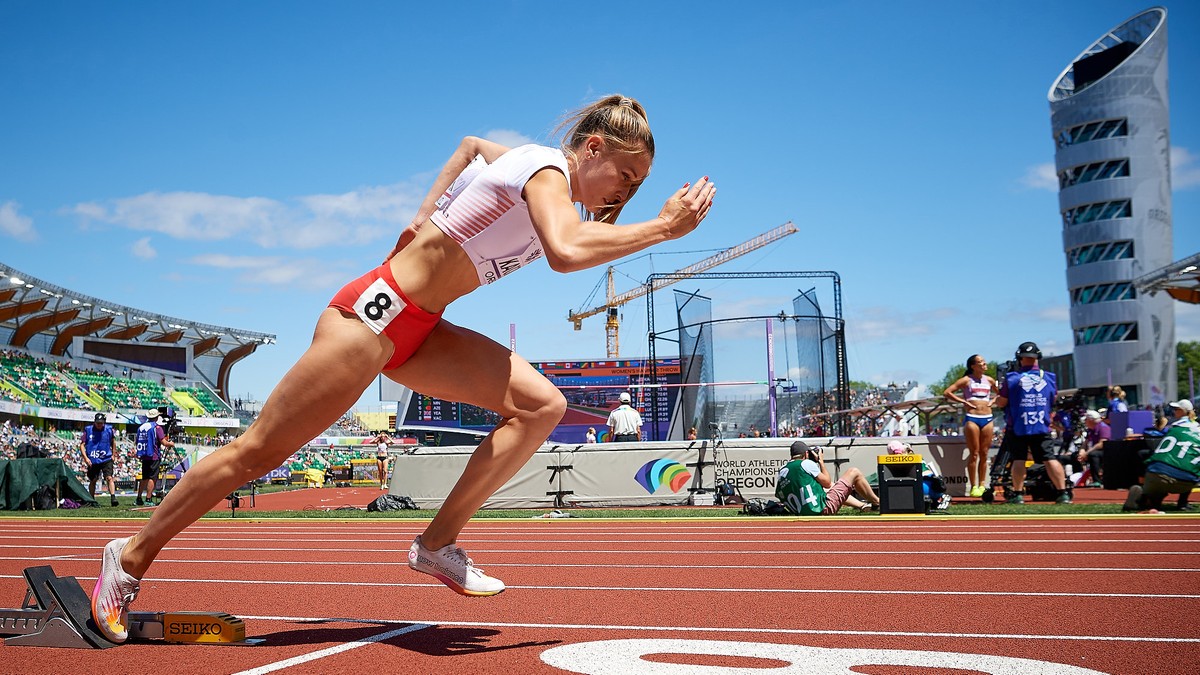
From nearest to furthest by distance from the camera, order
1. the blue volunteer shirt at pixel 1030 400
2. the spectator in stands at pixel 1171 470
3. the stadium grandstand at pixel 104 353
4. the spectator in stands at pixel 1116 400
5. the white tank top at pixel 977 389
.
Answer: the spectator in stands at pixel 1171 470 → the blue volunteer shirt at pixel 1030 400 → the white tank top at pixel 977 389 → the spectator in stands at pixel 1116 400 → the stadium grandstand at pixel 104 353

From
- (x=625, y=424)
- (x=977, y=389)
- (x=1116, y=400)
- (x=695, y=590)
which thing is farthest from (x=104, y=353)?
(x=695, y=590)

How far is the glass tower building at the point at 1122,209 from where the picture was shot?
58719 millimetres

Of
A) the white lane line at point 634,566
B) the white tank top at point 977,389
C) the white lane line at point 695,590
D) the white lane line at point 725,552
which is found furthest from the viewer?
the white tank top at point 977,389

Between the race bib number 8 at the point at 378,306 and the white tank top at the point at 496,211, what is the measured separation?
0.92 ft

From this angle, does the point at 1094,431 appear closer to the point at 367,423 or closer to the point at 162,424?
the point at 162,424

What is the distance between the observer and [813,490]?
1075cm

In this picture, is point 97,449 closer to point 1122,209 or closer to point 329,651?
point 329,651

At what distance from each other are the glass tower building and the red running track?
5832cm

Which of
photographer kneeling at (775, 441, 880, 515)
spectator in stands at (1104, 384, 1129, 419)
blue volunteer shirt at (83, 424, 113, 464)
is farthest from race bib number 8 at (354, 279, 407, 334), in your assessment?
spectator in stands at (1104, 384, 1129, 419)

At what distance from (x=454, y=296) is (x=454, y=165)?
0.57m

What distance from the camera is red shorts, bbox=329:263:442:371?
10.4 ft

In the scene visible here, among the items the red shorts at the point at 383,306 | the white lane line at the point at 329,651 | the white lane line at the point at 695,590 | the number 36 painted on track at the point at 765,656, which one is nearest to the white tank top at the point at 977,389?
the white lane line at the point at 695,590

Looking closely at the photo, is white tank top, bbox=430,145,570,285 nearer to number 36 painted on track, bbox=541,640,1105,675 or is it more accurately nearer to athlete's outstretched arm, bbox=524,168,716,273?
athlete's outstretched arm, bbox=524,168,716,273

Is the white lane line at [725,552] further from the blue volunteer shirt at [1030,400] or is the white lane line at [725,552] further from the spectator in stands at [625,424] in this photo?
the spectator in stands at [625,424]
